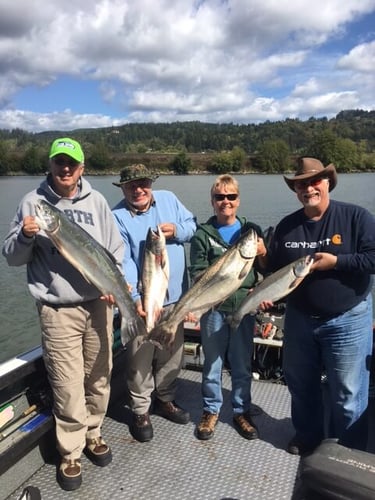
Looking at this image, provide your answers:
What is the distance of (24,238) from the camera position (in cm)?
303

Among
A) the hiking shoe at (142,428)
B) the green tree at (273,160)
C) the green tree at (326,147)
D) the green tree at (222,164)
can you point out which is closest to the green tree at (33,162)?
the green tree at (222,164)

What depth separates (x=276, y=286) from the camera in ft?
11.0

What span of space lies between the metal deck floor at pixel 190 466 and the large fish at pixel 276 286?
107 cm

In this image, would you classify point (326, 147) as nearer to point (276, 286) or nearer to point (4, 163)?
point (4, 163)

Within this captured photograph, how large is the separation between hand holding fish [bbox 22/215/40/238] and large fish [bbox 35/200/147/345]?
0.03 m

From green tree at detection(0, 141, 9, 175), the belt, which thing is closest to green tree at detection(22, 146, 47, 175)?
green tree at detection(0, 141, 9, 175)

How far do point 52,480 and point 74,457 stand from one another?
0.24m

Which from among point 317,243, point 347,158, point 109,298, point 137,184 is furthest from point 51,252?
point 347,158

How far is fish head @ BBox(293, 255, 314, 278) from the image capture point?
124 inches

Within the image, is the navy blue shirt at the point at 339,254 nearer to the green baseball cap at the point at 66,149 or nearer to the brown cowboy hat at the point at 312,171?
the brown cowboy hat at the point at 312,171

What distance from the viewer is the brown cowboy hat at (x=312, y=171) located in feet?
10.5

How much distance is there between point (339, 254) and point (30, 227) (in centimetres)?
204

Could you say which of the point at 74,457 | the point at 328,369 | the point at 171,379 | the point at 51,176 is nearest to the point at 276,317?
the point at 171,379

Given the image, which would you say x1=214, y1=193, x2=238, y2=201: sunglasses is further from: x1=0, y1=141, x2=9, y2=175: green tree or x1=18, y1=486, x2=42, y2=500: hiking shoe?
x1=0, y1=141, x2=9, y2=175: green tree
